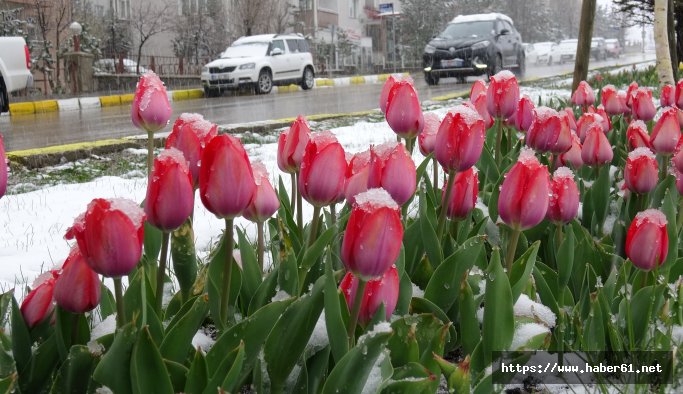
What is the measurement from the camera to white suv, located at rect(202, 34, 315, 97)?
1770cm

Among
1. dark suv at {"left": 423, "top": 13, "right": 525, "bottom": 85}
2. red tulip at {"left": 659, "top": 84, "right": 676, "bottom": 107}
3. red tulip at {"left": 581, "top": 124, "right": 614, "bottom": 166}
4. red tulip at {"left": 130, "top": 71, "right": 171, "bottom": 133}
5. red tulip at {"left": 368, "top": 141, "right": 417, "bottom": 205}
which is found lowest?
red tulip at {"left": 581, "top": 124, "right": 614, "bottom": 166}

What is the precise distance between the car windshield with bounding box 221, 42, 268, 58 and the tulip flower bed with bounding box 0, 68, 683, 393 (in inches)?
674

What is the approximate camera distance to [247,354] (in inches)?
42.8

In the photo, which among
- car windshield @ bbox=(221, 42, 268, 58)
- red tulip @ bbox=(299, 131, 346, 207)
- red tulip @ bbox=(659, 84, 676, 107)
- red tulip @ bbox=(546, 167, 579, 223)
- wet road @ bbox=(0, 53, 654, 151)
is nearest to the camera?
red tulip @ bbox=(299, 131, 346, 207)

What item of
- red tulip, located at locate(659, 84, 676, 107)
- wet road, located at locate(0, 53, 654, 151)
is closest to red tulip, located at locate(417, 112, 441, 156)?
red tulip, located at locate(659, 84, 676, 107)

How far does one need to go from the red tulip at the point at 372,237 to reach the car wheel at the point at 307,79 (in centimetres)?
1965

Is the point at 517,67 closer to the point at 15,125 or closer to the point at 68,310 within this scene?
the point at 15,125

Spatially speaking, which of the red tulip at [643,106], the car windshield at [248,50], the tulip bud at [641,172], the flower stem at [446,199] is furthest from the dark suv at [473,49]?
the flower stem at [446,199]

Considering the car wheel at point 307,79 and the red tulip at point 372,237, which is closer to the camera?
the red tulip at point 372,237

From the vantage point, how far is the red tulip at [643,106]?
309 cm

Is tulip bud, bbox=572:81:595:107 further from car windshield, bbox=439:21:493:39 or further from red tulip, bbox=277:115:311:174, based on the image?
car windshield, bbox=439:21:493:39

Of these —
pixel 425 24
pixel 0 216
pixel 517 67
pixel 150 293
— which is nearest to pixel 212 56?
pixel 517 67

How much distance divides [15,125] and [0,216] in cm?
749

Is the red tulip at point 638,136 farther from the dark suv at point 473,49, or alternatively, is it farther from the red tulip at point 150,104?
the dark suv at point 473,49
